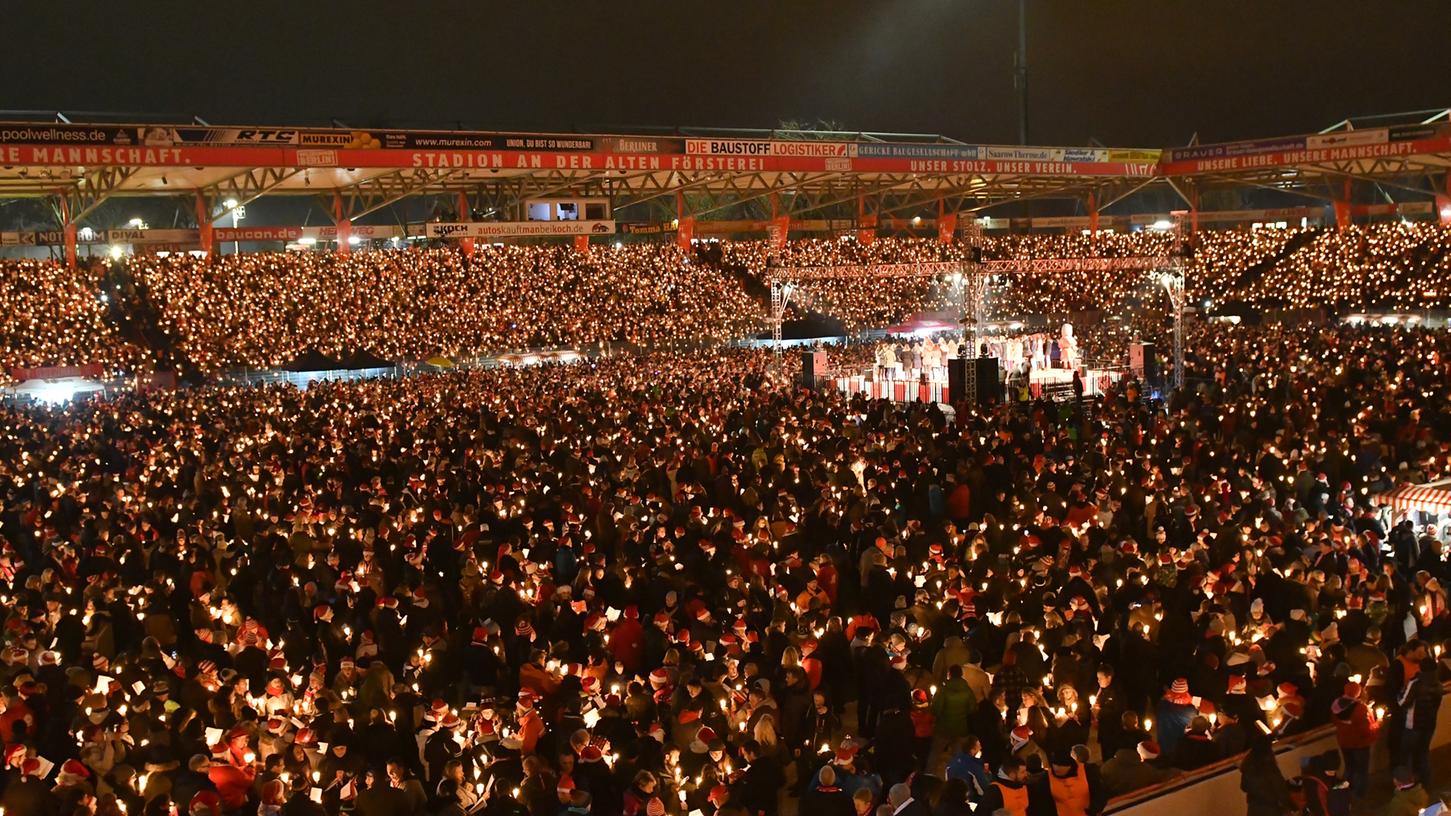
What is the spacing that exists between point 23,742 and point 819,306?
3040 cm

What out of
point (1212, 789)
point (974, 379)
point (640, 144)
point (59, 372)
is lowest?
point (1212, 789)

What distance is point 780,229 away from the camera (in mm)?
38375

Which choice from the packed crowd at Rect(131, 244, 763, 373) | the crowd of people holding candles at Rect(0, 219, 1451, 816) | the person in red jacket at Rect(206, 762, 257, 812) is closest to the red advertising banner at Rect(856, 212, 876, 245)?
the packed crowd at Rect(131, 244, 763, 373)

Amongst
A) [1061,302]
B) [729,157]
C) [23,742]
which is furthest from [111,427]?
[1061,302]

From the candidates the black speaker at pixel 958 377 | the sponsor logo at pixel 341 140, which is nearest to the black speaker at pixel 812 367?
the black speaker at pixel 958 377

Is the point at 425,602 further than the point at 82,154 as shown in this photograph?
No

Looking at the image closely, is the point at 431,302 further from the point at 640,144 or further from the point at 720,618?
the point at 720,618

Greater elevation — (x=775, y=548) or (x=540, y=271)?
(x=540, y=271)

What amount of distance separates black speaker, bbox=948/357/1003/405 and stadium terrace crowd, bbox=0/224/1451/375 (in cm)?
1281

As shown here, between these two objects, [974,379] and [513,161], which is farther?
[513,161]

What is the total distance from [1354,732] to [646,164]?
2844 centimetres

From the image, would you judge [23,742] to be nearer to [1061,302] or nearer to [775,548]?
[775,548]

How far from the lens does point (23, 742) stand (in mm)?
6812

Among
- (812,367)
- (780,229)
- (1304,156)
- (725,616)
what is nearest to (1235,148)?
(1304,156)
